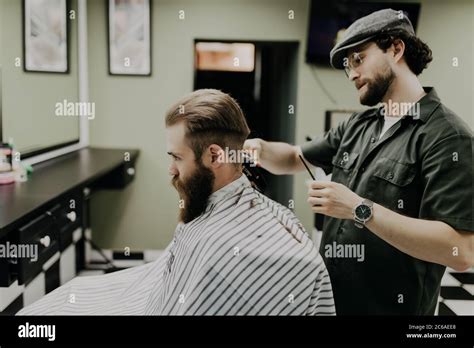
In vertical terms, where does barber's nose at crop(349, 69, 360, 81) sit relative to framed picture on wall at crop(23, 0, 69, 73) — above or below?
below

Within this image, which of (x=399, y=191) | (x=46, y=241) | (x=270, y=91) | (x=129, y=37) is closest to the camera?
(x=399, y=191)

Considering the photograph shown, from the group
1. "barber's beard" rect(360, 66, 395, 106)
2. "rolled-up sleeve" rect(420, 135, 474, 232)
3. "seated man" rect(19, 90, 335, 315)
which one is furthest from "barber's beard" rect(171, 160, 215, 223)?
"rolled-up sleeve" rect(420, 135, 474, 232)

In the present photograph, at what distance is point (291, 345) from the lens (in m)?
1.42

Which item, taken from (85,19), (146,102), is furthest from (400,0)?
(85,19)

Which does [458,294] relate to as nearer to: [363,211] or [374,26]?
[363,211]

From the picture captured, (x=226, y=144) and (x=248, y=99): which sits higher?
(x=248, y=99)

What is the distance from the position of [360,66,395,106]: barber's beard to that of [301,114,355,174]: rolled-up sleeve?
0.81 ft

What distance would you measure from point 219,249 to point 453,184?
0.72m

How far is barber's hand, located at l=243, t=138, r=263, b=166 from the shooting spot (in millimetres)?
1628

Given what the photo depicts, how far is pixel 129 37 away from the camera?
1771 millimetres

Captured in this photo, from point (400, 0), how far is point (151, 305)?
138cm

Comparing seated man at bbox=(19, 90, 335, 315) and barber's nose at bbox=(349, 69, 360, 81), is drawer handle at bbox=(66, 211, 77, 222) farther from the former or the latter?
barber's nose at bbox=(349, 69, 360, 81)

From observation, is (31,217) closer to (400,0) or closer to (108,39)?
(108,39)

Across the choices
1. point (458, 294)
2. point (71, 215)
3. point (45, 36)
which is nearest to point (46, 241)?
point (71, 215)
